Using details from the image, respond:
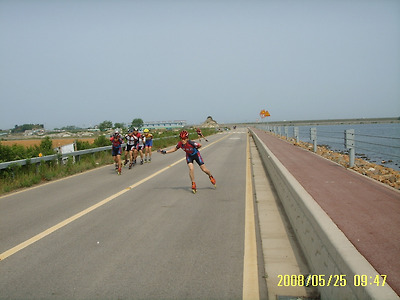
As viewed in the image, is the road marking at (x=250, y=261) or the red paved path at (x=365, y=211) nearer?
the road marking at (x=250, y=261)

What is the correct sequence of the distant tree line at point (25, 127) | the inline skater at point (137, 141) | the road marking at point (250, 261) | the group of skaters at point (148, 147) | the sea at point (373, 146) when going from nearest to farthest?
the road marking at point (250, 261), the group of skaters at point (148, 147), the sea at point (373, 146), the inline skater at point (137, 141), the distant tree line at point (25, 127)

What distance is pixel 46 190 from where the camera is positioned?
40.0 feet

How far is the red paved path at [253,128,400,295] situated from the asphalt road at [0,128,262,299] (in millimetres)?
1599

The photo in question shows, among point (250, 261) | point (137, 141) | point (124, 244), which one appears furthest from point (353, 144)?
point (124, 244)

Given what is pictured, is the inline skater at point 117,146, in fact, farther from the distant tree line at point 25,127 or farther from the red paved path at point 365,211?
the distant tree line at point 25,127

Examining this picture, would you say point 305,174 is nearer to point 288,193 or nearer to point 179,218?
point 288,193

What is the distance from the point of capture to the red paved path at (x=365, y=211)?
4449 millimetres

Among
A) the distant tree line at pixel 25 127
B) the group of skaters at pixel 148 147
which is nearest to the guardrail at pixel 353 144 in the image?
the group of skaters at pixel 148 147

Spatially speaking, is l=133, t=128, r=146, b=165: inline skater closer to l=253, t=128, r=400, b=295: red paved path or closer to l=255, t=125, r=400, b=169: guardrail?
l=253, t=128, r=400, b=295: red paved path

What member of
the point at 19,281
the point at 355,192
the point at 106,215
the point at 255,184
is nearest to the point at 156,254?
the point at 19,281

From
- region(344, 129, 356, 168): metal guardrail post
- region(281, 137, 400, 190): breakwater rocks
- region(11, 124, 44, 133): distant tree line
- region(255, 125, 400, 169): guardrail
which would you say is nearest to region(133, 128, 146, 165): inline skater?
region(255, 125, 400, 169): guardrail
